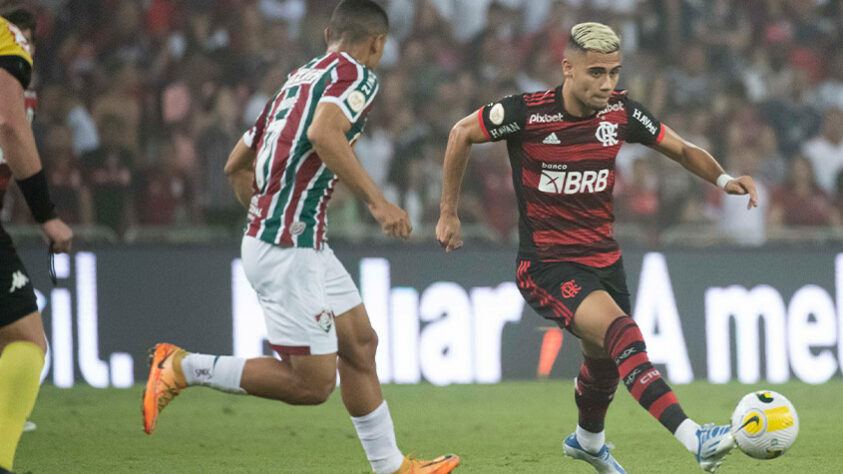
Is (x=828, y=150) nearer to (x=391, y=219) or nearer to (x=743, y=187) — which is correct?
(x=743, y=187)

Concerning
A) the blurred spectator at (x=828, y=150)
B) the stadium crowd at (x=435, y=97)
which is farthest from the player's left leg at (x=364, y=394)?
the blurred spectator at (x=828, y=150)

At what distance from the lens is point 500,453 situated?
21.3 feet

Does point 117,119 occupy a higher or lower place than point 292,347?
higher

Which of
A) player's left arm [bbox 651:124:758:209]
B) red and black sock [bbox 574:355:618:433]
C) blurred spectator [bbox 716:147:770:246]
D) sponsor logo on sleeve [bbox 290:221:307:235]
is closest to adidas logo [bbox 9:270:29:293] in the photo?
sponsor logo on sleeve [bbox 290:221:307:235]

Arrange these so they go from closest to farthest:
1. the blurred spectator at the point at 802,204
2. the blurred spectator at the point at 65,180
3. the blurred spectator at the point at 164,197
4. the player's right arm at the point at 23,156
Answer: the player's right arm at the point at 23,156
the blurred spectator at the point at 65,180
the blurred spectator at the point at 164,197
the blurred spectator at the point at 802,204

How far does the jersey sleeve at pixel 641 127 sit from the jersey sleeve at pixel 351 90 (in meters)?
1.52

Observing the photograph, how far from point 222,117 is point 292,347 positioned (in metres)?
6.40

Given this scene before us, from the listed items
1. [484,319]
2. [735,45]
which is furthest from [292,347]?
[735,45]

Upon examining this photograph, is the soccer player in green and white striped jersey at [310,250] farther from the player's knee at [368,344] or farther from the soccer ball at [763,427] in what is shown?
the soccer ball at [763,427]

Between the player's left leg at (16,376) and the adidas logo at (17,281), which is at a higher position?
the adidas logo at (17,281)

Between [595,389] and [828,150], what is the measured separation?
717 centimetres

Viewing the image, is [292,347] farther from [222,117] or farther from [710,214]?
[710,214]

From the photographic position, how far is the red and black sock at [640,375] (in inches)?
188

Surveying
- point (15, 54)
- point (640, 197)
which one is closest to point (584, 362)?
point (15, 54)
